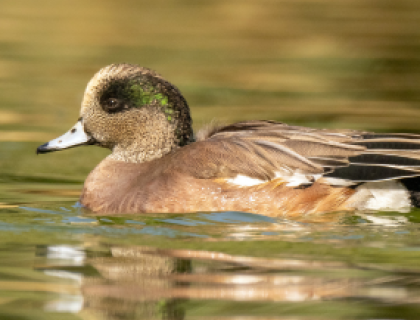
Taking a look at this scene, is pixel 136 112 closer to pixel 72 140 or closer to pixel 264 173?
pixel 72 140

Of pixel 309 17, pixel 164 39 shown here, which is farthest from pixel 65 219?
pixel 309 17

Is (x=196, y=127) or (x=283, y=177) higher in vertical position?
(x=196, y=127)

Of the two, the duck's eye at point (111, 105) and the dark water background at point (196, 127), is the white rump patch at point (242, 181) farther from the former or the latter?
the duck's eye at point (111, 105)

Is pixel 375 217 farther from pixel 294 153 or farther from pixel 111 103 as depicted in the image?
pixel 111 103

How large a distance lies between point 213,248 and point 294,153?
129 cm

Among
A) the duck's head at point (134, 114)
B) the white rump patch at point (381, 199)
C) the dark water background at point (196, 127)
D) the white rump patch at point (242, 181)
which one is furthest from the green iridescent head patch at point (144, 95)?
the white rump patch at point (381, 199)

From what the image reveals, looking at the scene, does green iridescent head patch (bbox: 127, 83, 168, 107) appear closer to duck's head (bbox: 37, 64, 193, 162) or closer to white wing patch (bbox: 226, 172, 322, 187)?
duck's head (bbox: 37, 64, 193, 162)

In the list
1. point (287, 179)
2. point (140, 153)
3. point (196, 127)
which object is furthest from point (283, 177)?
point (196, 127)

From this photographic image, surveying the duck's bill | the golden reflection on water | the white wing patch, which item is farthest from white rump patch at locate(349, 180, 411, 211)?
the duck's bill

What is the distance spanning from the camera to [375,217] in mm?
6148

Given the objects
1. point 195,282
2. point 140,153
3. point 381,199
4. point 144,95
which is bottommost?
point 195,282

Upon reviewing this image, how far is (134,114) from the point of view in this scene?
6.77 metres

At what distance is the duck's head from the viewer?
21.9ft

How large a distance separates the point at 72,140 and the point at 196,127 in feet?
3.66
